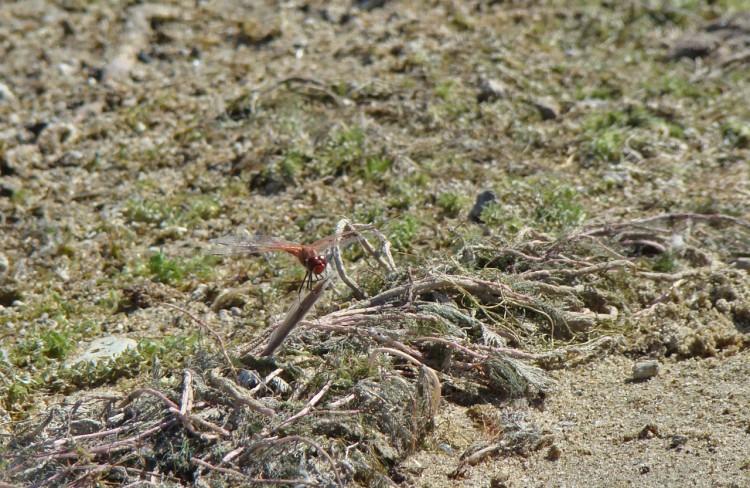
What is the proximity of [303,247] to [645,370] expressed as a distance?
1.53m

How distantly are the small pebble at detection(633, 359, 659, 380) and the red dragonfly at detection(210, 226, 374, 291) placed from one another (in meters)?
1.32

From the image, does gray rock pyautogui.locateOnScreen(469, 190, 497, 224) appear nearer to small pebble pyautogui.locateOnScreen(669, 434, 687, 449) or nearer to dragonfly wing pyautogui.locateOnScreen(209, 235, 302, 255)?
dragonfly wing pyautogui.locateOnScreen(209, 235, 302, 255)

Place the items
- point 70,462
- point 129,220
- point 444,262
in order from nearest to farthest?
point 70,462
point 444,262
point 129,220

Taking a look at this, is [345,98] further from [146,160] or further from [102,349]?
[102,349]

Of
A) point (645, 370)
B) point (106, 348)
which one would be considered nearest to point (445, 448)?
point (645, 370)

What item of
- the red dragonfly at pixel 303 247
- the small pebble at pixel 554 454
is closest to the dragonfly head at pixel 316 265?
the red dragonfly at pixel 303 247

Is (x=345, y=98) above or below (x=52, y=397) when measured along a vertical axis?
above

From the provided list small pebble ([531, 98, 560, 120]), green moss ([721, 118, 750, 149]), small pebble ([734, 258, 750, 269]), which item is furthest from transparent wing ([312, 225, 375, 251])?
green moss ([721, 118, 750, 149])

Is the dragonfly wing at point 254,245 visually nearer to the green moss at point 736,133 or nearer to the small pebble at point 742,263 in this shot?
the small pebble at point 742,263

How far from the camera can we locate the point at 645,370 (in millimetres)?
3857

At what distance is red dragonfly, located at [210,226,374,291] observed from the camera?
3796 mm

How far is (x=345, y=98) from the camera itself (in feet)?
20.3

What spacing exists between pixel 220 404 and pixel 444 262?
134 centimetres

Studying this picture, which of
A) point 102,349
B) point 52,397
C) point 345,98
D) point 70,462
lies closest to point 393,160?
point 345,98
